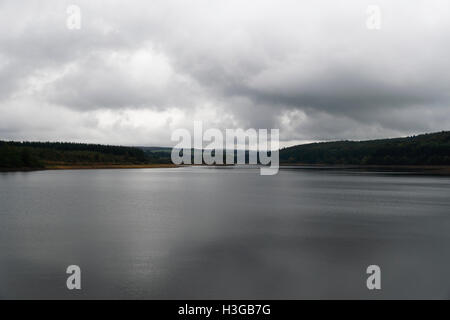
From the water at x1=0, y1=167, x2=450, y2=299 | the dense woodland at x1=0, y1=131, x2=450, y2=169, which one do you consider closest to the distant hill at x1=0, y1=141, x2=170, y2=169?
the dense woodland at x1=0, y1=131, x2=450, y2=169

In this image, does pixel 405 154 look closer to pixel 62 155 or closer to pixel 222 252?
pixel 62 155

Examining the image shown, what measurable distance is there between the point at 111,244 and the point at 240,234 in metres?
6.11

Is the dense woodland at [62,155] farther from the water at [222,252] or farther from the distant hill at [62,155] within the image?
the water at [222,252]

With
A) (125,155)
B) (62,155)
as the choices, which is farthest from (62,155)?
(125,155)

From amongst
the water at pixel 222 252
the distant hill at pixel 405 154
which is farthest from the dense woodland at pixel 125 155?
the water at pixel 222 252

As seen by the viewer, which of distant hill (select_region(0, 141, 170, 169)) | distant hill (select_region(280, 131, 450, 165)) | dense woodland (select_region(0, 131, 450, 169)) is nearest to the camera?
distant hill (select_region(0, 141, 170, 169))

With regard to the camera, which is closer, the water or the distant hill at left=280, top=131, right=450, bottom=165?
the water

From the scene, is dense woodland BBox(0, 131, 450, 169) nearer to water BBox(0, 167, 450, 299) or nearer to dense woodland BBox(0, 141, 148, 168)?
dense woodland BBox(0, 141, 148, 168)

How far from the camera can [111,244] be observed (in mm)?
15078

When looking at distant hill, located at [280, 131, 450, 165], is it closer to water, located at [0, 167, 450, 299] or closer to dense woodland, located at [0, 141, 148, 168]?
dense woodland, located at [0, 141, 148, 168]

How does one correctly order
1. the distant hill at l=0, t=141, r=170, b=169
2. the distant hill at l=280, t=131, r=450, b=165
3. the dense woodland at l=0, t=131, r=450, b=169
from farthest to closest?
the distant hill at l=280, t=131, r=450, b=165 < the dense woodland at l=0, t=131, r=450, b=169 < the distant hill at l=0, t=141, r=170, b=169

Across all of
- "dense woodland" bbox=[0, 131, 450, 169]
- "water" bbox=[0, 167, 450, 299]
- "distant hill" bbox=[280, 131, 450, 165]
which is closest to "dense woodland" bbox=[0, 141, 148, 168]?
"dense woodland" bbox=[0, 131, 450, 169]

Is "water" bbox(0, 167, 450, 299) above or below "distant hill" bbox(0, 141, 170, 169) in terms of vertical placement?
below
